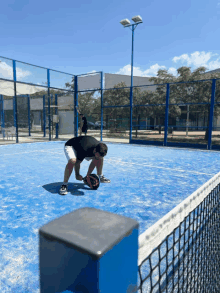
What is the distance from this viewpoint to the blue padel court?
2.60 meters

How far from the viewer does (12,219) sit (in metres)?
3.62

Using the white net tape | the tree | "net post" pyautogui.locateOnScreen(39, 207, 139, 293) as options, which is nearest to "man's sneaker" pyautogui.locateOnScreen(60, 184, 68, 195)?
the white net tape

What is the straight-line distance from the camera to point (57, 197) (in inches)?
184

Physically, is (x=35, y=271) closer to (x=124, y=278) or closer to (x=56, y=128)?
(x=124, y=278)

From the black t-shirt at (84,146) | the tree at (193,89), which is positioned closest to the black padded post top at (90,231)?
the black t-shirt at (84,146)

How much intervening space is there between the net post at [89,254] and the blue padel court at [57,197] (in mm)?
1675

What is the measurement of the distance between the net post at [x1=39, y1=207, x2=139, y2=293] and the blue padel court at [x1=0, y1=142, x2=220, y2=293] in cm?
168

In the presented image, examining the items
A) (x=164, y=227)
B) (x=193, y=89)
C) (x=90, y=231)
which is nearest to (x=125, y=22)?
(x=193, y=89)

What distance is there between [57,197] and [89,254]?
13.4 feet

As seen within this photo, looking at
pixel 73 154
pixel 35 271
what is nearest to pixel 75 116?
pixel 73 154

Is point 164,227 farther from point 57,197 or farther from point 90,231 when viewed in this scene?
point 57,197

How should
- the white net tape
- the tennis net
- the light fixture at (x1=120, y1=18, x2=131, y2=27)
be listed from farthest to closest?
the light fixture at (x1=120, y1=18, x2=131, y2=27), the tennis net, the white net tape

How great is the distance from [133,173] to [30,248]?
434 centimetres

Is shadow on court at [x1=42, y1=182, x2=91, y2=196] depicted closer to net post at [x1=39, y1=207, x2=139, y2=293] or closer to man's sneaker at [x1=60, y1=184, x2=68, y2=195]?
man's sneaker at [x1=60, y1=184, x2=68, y2=195]
